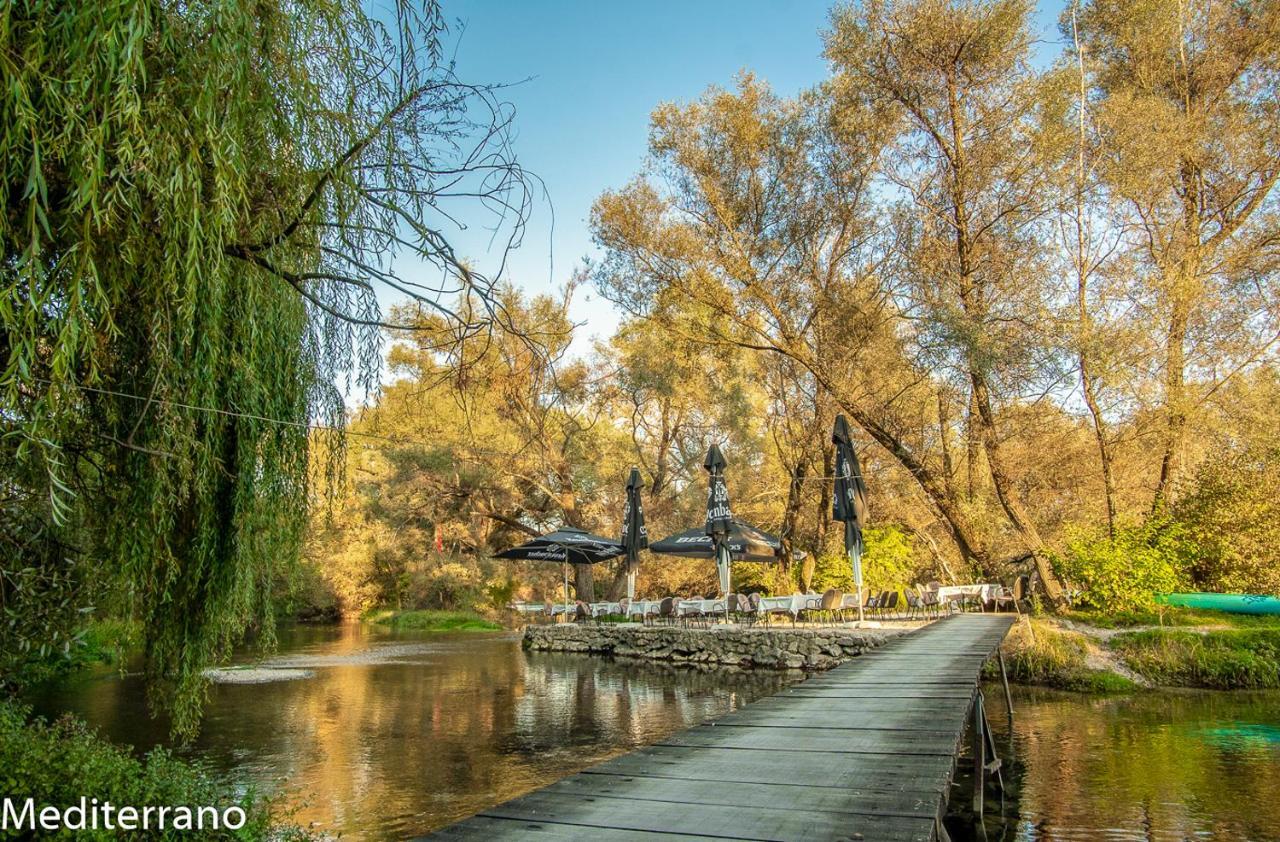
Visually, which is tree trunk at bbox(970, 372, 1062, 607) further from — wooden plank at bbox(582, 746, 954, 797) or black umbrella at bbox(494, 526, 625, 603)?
wooden plank at bbox(582, 746, 954, 797)

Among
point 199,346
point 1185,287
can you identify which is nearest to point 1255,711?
point 1185,287

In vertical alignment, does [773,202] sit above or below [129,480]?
above

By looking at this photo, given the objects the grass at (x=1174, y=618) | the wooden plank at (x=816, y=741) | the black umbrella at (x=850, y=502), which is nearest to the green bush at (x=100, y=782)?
the wooden plank at (x=816, y=741)

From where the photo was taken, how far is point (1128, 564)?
43.4 feet

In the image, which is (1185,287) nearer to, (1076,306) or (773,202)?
(1076,306)

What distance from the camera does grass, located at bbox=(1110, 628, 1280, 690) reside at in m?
11.2

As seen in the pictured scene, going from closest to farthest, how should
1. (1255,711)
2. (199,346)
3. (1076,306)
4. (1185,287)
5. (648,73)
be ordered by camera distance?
(199,346) → (1255,711) → (648,73) → (1185,287) → (1076,306)

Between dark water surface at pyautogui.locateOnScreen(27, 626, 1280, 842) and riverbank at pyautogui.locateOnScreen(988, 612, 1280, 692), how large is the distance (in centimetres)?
65

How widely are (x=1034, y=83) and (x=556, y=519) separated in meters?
20.2

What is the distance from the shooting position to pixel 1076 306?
15297mm

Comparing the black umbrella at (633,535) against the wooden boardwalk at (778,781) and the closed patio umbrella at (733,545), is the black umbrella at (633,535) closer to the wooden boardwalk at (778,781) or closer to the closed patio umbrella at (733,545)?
the closed patio umbrella at (733,545)

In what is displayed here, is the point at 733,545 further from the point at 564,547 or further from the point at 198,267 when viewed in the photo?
the point at 198,267

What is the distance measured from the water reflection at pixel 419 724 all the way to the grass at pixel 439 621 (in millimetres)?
11788

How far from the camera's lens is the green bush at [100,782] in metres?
3.44
